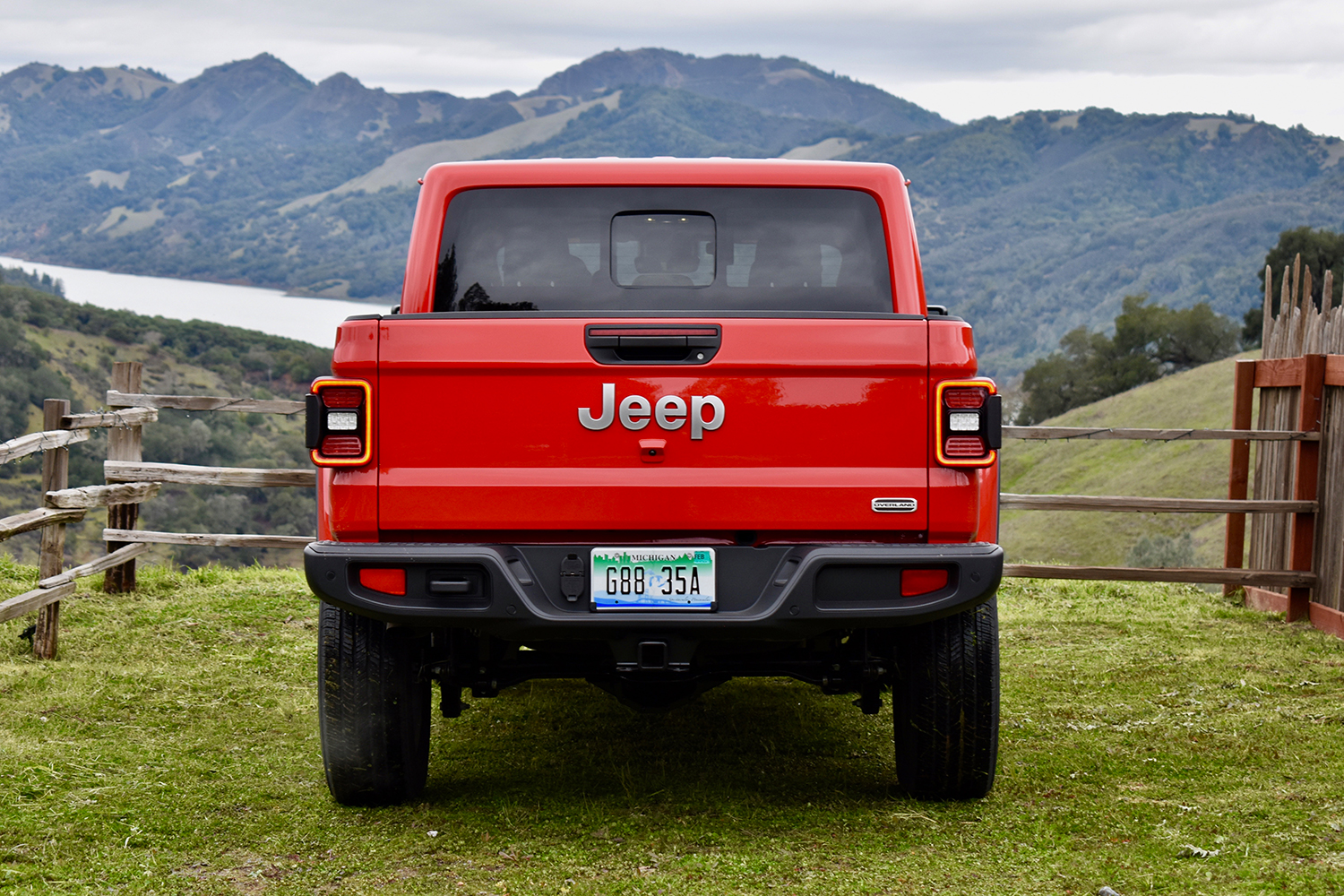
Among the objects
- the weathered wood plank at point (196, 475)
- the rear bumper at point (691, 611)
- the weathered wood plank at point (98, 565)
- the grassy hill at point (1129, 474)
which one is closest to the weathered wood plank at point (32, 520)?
the weathered wood plank at point (98, 565)

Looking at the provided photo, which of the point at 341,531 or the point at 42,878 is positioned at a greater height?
the point at 341,531

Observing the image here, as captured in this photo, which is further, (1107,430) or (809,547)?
(1107,430)

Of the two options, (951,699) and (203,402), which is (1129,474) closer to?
(203,402)

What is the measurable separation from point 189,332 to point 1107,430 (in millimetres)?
89536

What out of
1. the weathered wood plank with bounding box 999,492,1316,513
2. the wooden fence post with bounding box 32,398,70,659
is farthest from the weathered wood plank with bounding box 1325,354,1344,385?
the wooden fence post with bounding box 32,398,70,659

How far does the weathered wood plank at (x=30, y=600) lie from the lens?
5.66 metres

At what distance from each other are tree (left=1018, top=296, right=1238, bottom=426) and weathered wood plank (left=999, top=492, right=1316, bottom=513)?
221ft

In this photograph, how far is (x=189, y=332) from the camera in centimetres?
8769

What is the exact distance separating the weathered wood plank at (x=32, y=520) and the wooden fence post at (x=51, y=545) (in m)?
0.06

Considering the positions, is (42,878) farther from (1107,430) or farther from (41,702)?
(1107,430)

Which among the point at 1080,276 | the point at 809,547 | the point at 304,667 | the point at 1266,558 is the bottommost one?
the point at 304,667

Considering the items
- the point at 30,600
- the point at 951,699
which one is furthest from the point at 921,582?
the point at 30,600

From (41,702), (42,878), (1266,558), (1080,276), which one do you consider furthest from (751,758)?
(1080,276)

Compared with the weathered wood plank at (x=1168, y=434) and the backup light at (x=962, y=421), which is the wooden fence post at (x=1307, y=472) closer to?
the weathered wood plank at (x=1168, y=434)
